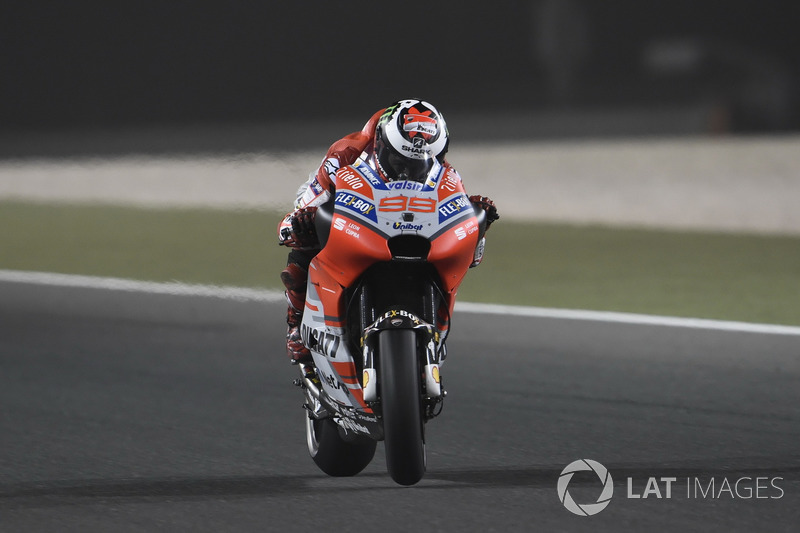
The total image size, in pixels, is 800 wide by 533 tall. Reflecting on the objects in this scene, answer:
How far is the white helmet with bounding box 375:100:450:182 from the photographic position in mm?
5312

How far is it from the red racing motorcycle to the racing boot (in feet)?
0.69

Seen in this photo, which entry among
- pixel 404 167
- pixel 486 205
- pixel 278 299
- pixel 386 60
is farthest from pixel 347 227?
pixel 386 60

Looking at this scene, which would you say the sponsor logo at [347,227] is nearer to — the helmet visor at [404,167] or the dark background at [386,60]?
the helmet visor at [404,167]

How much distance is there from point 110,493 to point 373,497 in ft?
3.40

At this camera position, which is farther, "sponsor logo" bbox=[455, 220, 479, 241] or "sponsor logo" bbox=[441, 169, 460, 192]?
"sponsor logo" bbox=[441, 169, 460, 192]

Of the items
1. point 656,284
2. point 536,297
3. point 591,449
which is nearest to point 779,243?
point 656,284

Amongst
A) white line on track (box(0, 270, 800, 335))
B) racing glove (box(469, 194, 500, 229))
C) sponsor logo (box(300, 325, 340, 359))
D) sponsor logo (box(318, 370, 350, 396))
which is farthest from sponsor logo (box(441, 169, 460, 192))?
white line on track (box(0, 270, 800, 335))

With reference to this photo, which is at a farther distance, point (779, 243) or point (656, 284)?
point (779, 243)

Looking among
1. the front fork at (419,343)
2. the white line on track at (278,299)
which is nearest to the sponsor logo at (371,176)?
the front fork at (419,343)

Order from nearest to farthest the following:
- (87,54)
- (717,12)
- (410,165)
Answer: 1. (410,165)
2. (717,12)
3. (87,54)

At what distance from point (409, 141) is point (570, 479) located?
5.11 ft

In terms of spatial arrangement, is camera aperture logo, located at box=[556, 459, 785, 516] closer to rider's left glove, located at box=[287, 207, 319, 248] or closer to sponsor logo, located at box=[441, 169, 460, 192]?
sponsor logo, located at box=[441, 169, 460, 192]

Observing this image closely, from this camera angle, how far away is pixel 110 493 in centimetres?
565

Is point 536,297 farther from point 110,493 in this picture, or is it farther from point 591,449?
point 110,493
